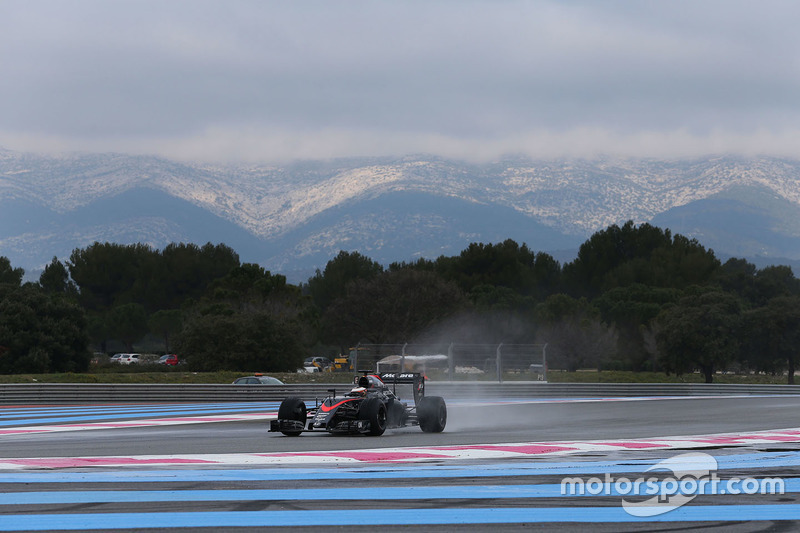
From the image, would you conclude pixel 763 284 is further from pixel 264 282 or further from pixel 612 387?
pixel 612 387

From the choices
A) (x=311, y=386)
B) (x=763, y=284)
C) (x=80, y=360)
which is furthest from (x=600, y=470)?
(x=763, y=284)

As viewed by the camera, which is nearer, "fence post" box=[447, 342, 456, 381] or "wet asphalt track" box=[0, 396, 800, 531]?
"wet asphalt track" box=[0, 396, 800, 531]

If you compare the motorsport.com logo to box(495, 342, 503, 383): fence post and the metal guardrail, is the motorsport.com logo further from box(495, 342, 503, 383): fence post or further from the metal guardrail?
box(495, 342, 503, 383): fence post

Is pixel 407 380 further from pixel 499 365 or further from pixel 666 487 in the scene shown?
pixel 499 365

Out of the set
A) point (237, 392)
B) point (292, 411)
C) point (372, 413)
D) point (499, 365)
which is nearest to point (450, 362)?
point (499, 365)

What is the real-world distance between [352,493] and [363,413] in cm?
673

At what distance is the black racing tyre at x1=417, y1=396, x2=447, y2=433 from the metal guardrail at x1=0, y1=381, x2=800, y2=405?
12.2 meters

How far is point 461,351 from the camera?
1412 inches

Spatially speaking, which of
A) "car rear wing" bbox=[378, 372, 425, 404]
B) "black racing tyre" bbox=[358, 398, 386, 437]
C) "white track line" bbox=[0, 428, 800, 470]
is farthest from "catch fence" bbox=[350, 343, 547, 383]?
"white track line" bbox=[0, 428, 800, 470]

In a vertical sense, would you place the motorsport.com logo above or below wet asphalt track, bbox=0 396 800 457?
above

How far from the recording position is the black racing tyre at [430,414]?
16.9 meters

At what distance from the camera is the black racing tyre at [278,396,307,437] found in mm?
15992

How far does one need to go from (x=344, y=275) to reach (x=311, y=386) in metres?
77.1

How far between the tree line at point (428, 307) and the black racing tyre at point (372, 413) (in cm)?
3479
